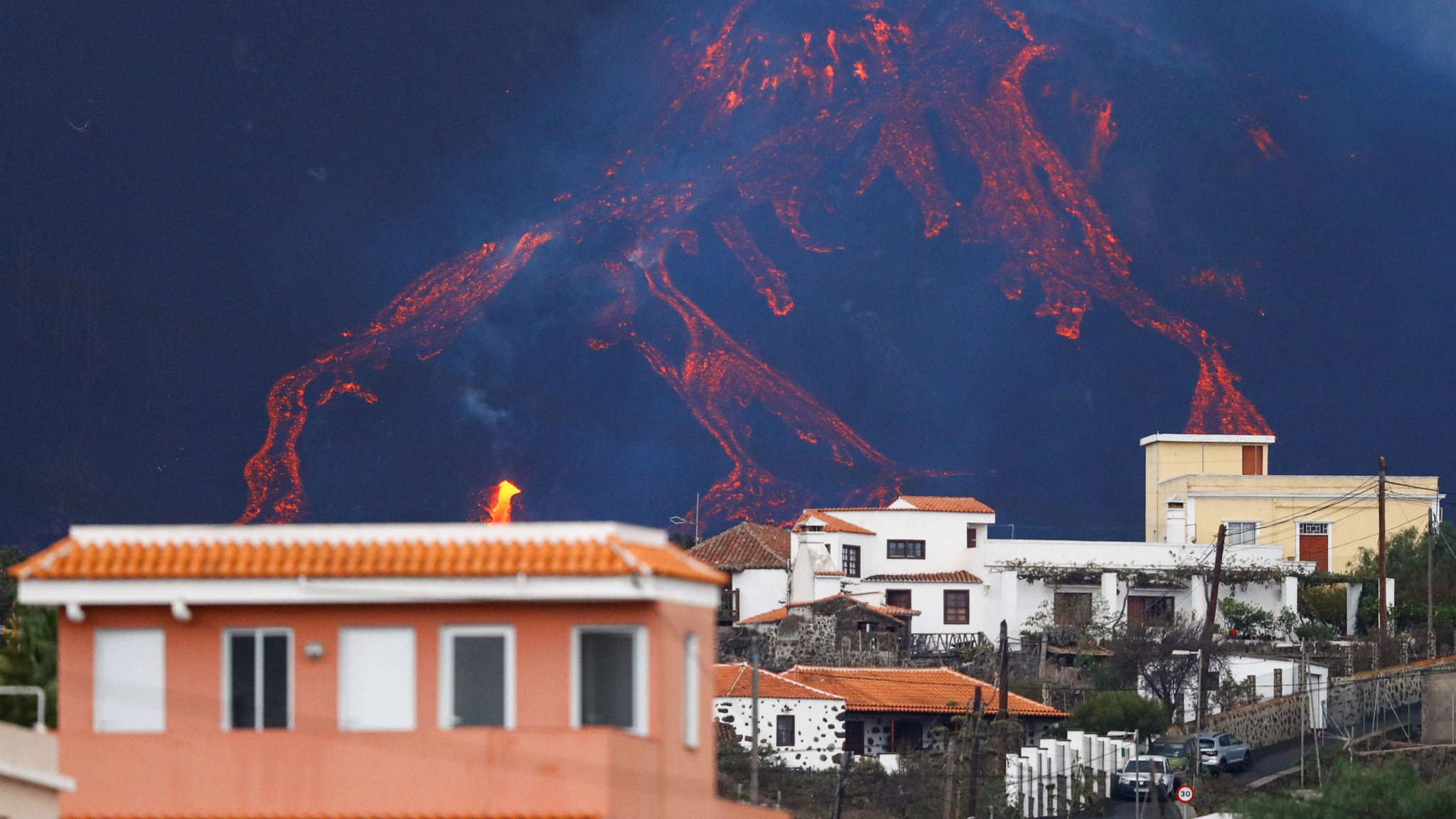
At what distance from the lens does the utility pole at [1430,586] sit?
245 feet

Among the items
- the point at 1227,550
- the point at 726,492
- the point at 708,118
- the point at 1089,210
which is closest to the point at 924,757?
the point at 1227,550

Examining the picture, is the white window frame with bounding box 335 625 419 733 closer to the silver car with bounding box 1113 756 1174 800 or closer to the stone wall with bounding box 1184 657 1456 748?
the silver car with bounding box 1113 756 1174 800

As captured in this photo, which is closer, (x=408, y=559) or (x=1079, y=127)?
(x=408, y=559)

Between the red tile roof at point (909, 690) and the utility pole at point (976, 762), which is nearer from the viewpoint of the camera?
the utility pole at point (976, 762)

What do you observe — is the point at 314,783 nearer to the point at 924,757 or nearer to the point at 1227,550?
the point at 924,757

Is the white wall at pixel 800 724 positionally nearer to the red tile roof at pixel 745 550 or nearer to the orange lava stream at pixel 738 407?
the red tile roof at pixel 745 550

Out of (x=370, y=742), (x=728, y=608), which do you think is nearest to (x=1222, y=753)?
(x=728, y=608)

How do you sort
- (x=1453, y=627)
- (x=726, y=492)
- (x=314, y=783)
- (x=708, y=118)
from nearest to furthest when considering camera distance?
(x=314, y=783) → (x=1453, y=627) → (x=726, y=492) → (x=708, y=118)

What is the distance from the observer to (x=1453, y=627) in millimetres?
79938

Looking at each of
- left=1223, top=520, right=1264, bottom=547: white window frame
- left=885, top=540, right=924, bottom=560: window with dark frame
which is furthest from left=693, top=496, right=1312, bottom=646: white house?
left=1223, top=520, right=1264, bottom=547: white window frame

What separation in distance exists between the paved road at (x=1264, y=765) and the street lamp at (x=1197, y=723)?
Result: 1.98ft

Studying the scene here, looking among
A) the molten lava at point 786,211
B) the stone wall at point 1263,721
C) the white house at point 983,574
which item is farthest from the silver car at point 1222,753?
the molten lava at point 786,211

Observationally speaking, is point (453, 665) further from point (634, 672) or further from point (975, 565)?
point (975, 565)

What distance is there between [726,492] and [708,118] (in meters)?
47.7
